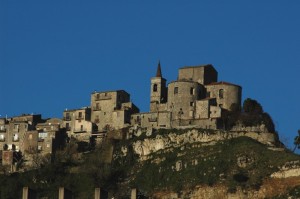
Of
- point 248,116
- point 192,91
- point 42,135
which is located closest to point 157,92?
point 192,91

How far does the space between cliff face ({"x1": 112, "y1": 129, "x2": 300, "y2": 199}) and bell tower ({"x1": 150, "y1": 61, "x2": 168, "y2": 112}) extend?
4833 millimetres

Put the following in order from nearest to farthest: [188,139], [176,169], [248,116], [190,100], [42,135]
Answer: [176,169] → [188,139] → [248,116] → [190,100] → [42,135]

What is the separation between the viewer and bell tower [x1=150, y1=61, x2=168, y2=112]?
14038 cm

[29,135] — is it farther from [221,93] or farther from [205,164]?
[205,164]

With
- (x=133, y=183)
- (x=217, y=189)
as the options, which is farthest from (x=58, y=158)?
(x=217, y=189)

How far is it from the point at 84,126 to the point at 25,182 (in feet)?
40.7

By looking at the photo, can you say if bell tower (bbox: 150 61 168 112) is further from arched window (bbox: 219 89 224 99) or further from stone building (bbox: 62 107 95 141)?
stone building (bbox: 62 107 95 141)

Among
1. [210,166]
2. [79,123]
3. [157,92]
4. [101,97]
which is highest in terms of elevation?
[157,92]

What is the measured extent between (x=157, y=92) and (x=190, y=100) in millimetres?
6360

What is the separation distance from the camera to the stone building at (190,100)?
13500cm

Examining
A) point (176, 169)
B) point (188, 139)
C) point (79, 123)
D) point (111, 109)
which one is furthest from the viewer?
point (79, 123)

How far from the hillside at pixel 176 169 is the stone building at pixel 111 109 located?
15.3 feet

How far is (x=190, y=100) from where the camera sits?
137 meters

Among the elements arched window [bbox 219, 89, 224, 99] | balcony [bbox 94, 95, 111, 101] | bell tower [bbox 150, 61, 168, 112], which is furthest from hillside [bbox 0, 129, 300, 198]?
balcony [bbox 94, 95, 111, 101]
